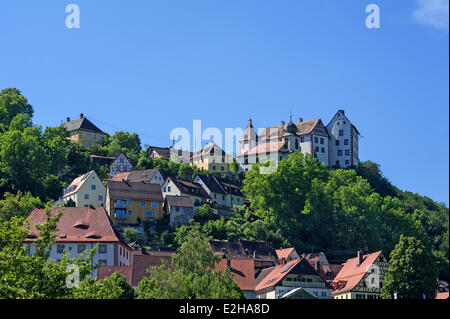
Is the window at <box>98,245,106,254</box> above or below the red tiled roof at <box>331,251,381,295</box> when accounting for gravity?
above

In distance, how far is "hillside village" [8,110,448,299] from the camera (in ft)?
296

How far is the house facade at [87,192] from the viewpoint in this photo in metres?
115

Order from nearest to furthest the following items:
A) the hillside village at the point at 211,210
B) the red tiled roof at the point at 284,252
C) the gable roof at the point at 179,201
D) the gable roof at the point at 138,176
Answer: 1. the hillside village at the point at 211,210
2. the red tiled roof at the point at 284,252
3. the gable roof at the point at 179,201
4. the gable roof at the point at 138,176

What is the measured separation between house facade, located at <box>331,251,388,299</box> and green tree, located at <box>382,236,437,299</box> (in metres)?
9.37

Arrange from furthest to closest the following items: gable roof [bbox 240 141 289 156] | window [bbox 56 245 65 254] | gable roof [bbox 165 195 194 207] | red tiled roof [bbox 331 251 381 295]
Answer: gable roof [bbox 240 141 289 156], gable roof [bbox 165 195 194 207], red tiled roof [bbox 331 251 381 295], window [bbox 56 245 65 254]

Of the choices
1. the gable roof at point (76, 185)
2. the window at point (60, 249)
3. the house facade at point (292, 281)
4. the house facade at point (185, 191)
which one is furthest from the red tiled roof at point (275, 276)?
the gable roof at point (76, 185)

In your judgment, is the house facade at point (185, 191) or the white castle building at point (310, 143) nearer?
the house facade at point (185, 191)

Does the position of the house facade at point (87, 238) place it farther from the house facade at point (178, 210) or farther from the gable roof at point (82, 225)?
the house facade at point (178, 210)

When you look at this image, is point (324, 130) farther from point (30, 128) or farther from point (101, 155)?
point (30, 128)

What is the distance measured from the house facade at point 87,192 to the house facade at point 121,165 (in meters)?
21.6

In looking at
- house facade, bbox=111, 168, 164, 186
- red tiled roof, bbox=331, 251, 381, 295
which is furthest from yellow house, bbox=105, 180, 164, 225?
red tiled roof, bbox=331, 251, 381, 295

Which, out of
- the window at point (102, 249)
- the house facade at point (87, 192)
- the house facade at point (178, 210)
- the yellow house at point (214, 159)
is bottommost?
the window at point (102, 249)

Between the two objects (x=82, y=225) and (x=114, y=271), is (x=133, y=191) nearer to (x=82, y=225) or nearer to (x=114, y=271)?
(x=82, y=225)

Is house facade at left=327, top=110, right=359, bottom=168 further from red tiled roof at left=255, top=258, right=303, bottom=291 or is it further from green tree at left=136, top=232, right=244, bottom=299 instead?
green tree at left=136, top=232, right=244, bottom=299
